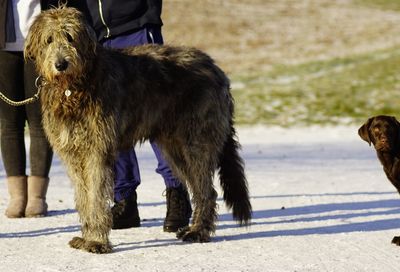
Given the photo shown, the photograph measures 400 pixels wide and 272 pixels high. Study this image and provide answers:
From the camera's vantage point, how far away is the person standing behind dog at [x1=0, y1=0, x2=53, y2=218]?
23.3 ft

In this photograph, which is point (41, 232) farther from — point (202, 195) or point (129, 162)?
point (202, 195)

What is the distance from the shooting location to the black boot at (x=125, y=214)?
6887mm

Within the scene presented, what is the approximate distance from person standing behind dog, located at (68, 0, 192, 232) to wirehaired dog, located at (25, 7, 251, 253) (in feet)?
1.12

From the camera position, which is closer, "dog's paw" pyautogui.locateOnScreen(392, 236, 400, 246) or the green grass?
"dog's paw" pyautogui.locateOnScreen(392, 236, 400, 246)

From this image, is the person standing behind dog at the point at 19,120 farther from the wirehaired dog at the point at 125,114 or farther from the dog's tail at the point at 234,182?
the dog's tail at the point at 234,182

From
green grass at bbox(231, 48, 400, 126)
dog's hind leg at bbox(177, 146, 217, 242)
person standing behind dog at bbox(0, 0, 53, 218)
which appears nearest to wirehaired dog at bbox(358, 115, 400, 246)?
dog's hind leg at bbox(177, 146, 217, 242)

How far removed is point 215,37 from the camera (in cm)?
3306

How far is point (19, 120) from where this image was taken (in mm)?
7398

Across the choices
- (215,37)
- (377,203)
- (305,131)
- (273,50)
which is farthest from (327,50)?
(377,203)

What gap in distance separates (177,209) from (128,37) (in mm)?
1468

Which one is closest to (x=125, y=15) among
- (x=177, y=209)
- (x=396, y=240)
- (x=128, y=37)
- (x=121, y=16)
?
(x=121, y=16)

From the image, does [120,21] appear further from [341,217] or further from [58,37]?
[341,217]

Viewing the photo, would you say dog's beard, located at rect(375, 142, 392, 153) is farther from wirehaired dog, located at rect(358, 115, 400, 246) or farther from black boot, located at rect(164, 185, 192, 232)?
black boot, located at rect(164, 185, 192, 232)

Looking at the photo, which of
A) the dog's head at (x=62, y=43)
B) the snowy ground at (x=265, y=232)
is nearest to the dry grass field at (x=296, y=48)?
the snowy ground at (x=265, y=232)
